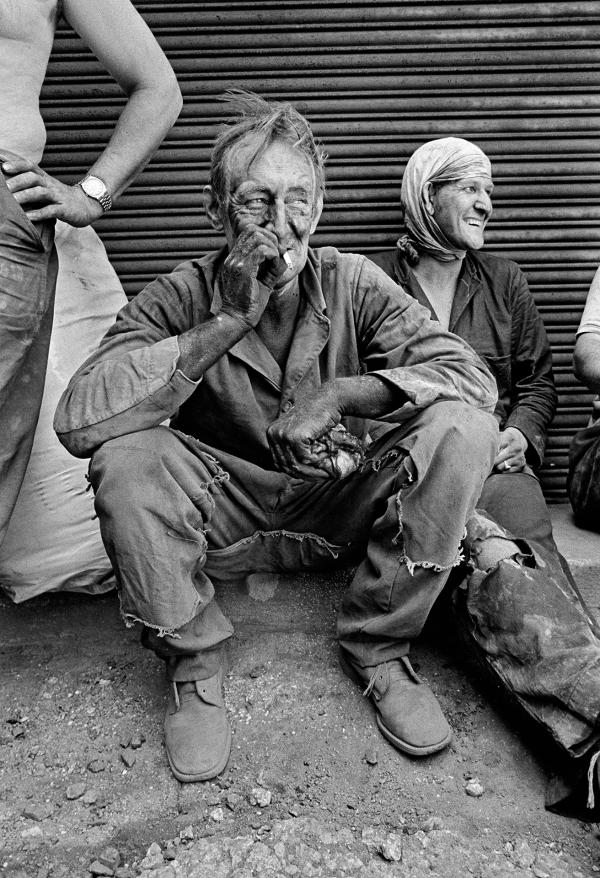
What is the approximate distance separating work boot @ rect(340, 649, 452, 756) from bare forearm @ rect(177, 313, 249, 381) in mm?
Answer: 945

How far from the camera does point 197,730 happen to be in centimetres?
199

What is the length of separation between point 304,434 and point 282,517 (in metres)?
0.41

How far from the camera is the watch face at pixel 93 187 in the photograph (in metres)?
2.35

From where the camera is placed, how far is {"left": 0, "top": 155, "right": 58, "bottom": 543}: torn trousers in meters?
2.13

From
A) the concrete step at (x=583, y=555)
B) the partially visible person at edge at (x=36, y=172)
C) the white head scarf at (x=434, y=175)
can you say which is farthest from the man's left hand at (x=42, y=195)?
the concrete step at (x=583, y=555)

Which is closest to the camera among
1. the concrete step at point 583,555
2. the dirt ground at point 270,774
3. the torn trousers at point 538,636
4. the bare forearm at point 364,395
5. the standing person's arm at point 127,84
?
the dirt ground at point 270,774

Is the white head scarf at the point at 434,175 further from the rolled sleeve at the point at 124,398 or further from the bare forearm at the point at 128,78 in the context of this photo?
the rolled sleeve at the point at 124,398

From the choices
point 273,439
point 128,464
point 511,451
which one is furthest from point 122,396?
point 511,451

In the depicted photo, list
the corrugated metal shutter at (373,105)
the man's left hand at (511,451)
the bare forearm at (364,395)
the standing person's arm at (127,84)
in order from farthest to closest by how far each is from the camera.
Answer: the corrugated metal shutter at (373,105) < the man's left hand at (511,451) < the standing person's arm at (127,84) < the bare forearm at (364,395)

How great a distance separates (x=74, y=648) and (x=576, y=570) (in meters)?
1.73

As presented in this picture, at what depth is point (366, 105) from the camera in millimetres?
3416

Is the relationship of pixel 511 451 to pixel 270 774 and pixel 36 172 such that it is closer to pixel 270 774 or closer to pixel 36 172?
Result: pixel 270 774

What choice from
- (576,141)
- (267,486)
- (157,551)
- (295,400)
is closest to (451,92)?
(576,141)

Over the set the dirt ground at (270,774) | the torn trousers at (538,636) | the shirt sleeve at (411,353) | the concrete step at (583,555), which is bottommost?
the dirt ground at (270,774)
